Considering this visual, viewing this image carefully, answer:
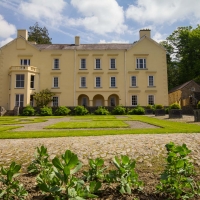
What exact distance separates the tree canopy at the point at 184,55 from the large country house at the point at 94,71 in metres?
12.2

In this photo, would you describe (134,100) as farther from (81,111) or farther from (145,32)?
(145,32)

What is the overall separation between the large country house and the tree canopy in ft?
40.0

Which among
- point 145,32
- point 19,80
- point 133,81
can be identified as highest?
point 145,32

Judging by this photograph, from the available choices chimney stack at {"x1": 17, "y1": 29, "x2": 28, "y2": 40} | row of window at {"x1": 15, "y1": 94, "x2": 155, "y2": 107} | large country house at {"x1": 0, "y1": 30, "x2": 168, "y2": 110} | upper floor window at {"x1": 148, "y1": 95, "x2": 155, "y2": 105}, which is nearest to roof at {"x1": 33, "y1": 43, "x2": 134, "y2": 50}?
large country house at {"x1": 0, "y1": 30, "x2": 168, "y2": 110}

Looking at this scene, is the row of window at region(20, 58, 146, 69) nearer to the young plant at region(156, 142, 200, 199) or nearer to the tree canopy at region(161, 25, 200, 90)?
the tree canopy at region(161, 25, 200, 90)

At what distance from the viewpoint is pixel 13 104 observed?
30.8 m

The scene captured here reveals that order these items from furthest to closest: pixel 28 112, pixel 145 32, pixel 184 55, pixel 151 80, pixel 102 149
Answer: pixel 184 55
pixel 145 32
pixel 151 80
pixel 28 112
pixel 102 149

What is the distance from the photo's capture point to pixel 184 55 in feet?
146

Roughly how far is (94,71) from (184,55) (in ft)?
74.8

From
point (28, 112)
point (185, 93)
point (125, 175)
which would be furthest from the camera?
point (185, 93)

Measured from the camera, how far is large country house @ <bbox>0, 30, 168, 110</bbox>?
109 feet

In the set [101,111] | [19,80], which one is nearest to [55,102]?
[19,80]

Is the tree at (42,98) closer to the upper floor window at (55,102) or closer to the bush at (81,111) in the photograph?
the upper floor window at (55,102)

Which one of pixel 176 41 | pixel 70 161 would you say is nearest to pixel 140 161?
pixel 70 161
